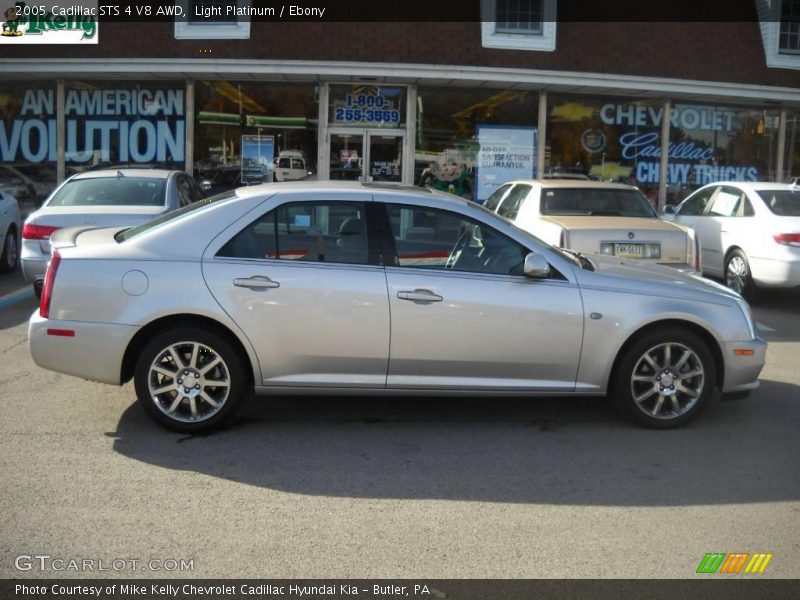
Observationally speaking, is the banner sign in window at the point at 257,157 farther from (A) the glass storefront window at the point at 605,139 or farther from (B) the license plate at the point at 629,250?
(B) the license plate at the point at 629,250

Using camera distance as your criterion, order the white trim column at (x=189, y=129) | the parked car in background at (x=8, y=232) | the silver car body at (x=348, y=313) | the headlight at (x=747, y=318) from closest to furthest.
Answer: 1. the silver car body at (x=348, y=313)
2. the headlight at (x=747, y=318)
3. the parked car in background at (x=8, y=232)
4. the white trim column at (x=189, y=129)

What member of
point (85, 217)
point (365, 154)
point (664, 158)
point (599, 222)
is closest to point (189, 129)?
point (365, 154)

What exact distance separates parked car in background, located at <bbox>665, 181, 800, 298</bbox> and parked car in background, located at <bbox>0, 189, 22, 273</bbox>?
9.76 metres

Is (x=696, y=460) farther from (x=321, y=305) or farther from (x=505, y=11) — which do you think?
(x=505, y=11)

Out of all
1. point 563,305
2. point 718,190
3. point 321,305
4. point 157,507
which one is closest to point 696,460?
point 563,305

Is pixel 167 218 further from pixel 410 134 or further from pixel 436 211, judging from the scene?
pixel 410 134

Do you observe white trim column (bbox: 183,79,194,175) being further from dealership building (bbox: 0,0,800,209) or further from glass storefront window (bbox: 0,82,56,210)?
glass storefront window (bbox: 0,82,56,210)

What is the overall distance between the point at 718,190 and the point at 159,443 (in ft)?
31.2

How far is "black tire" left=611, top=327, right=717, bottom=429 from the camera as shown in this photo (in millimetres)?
5871

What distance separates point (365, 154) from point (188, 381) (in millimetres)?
12071

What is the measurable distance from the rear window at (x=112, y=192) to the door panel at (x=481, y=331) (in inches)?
217

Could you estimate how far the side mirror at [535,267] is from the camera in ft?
18.6

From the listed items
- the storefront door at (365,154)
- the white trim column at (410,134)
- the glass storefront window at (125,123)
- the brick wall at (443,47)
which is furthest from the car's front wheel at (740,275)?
the glass storefront window at (125,123)

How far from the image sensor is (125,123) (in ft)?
55.9
